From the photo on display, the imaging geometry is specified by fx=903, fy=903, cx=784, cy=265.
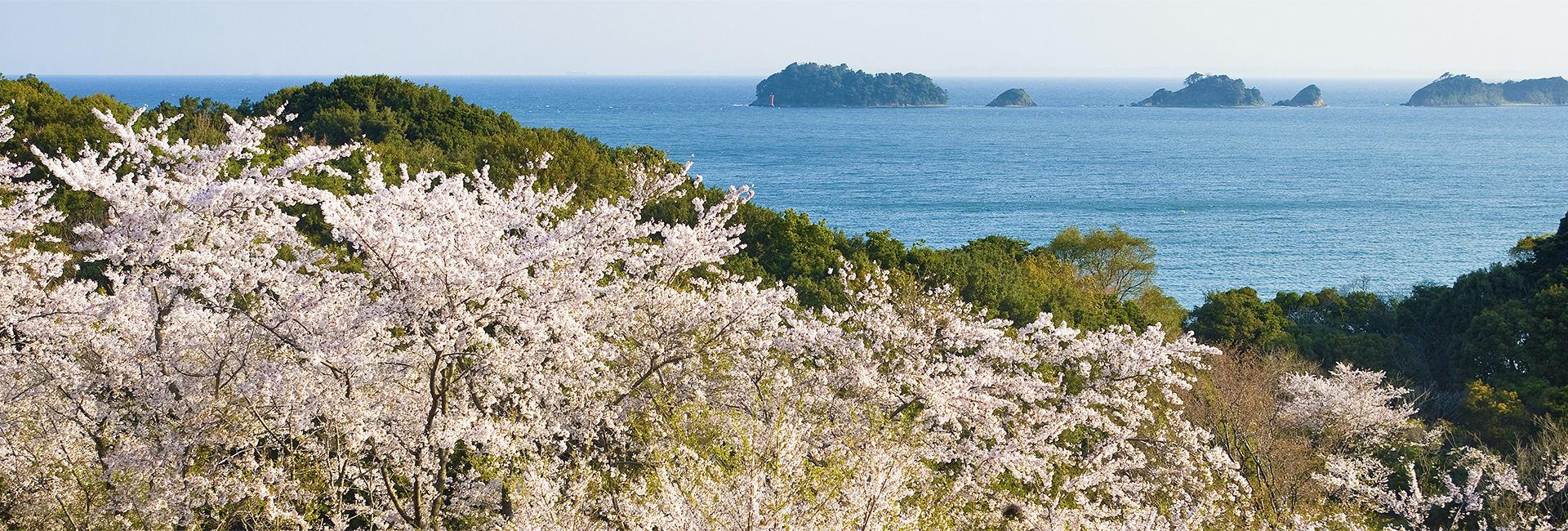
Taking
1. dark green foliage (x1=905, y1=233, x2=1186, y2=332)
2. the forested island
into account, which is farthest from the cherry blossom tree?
dark green foliage (x1=905, y1=233, x2=1186, y2=332)

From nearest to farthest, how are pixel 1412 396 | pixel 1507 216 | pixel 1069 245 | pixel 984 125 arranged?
pixel 1412 396 → pixel 1069 245 → pixel 1507 216 → pixel 984 125

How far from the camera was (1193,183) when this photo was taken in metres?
80.6

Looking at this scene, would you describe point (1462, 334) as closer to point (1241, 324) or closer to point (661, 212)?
point (1241, 324)

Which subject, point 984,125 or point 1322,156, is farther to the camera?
point 984,125

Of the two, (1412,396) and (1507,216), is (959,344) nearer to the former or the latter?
(1412,396)

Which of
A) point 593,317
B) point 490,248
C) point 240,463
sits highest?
point 490,248

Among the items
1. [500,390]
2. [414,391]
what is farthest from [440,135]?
[500,390]

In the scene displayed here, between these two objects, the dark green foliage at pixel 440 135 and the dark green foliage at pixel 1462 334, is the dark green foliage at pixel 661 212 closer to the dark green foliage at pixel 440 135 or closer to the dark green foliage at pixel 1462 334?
the dark green foliage at pixel 440 135

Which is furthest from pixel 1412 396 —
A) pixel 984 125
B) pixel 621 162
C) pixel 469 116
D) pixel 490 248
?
pixel 984 125

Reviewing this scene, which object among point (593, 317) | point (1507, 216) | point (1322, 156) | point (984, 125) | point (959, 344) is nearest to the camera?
point (593, 317)

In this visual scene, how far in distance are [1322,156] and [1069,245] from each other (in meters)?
80.5

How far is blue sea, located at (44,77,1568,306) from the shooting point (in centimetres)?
5434

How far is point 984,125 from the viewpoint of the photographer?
471 ft

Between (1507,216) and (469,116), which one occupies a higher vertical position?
(469,116)
